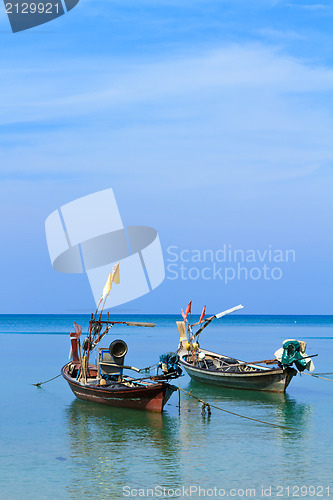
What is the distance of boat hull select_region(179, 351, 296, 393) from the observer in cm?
2547

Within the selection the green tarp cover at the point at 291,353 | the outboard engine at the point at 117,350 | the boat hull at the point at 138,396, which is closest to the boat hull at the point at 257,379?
the green tarp cover at the point at 291,353

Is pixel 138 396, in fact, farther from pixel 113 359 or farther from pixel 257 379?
pixel 257 379

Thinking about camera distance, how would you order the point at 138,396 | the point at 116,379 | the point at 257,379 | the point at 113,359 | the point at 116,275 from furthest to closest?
1. the point at 257,379
2. the point at 116,275
3. the point at 116,379
4. the point at 113,359
5. the point at 138,396

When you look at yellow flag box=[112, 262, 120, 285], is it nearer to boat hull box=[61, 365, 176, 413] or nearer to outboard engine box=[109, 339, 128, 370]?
outboard engine box=[109, 339, 128, 370]

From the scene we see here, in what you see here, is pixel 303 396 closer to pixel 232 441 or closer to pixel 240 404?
pixel 240 404

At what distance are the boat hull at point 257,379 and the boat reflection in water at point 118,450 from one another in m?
5.81

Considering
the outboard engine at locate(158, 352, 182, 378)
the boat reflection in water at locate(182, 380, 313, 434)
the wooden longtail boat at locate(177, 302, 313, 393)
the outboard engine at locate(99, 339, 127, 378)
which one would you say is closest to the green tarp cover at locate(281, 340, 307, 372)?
the wooden longtail boat at locate(177, 302, 313, 393)

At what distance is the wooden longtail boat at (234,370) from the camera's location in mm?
25438

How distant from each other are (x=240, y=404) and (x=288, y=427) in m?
4.40

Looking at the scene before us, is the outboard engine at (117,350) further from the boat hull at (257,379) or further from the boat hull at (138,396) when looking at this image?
the boat hull at (257,379)

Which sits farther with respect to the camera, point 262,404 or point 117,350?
point 262,404

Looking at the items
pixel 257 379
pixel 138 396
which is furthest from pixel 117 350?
pixel 257 379

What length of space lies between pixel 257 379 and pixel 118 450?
10.2 meters

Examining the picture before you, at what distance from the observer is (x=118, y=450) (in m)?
16.9
